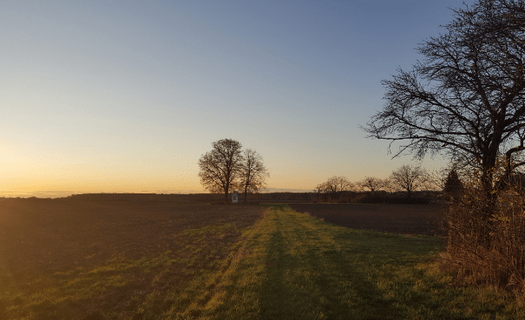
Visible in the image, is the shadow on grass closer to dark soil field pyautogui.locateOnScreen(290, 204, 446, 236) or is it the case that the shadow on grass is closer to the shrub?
the shrub

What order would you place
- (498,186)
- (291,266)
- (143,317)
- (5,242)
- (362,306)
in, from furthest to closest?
(5,242), (291,266), (498,186), (362,306), (143,317)

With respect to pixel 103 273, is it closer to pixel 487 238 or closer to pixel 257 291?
pixel 257 291

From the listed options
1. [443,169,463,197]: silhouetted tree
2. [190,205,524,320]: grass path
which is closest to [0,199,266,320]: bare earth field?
[190,205,524,320]: grass path

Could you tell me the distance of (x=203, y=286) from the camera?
28.4 feet

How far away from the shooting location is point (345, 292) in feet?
26.0

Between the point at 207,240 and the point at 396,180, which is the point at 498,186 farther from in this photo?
the point at 396,180

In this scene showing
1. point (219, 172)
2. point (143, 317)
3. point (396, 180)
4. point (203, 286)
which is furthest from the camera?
point (396, 180)

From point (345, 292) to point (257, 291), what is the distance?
238 centimetres

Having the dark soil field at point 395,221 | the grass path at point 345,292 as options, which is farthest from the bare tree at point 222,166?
the grass path at point 345,292

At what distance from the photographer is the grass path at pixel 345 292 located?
6453 mm

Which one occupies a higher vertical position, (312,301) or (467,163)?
(467,163)

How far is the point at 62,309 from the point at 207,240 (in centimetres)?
1084

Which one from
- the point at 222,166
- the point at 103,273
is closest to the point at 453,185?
the point at 103,273

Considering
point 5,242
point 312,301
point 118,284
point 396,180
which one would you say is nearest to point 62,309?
point 118,284
